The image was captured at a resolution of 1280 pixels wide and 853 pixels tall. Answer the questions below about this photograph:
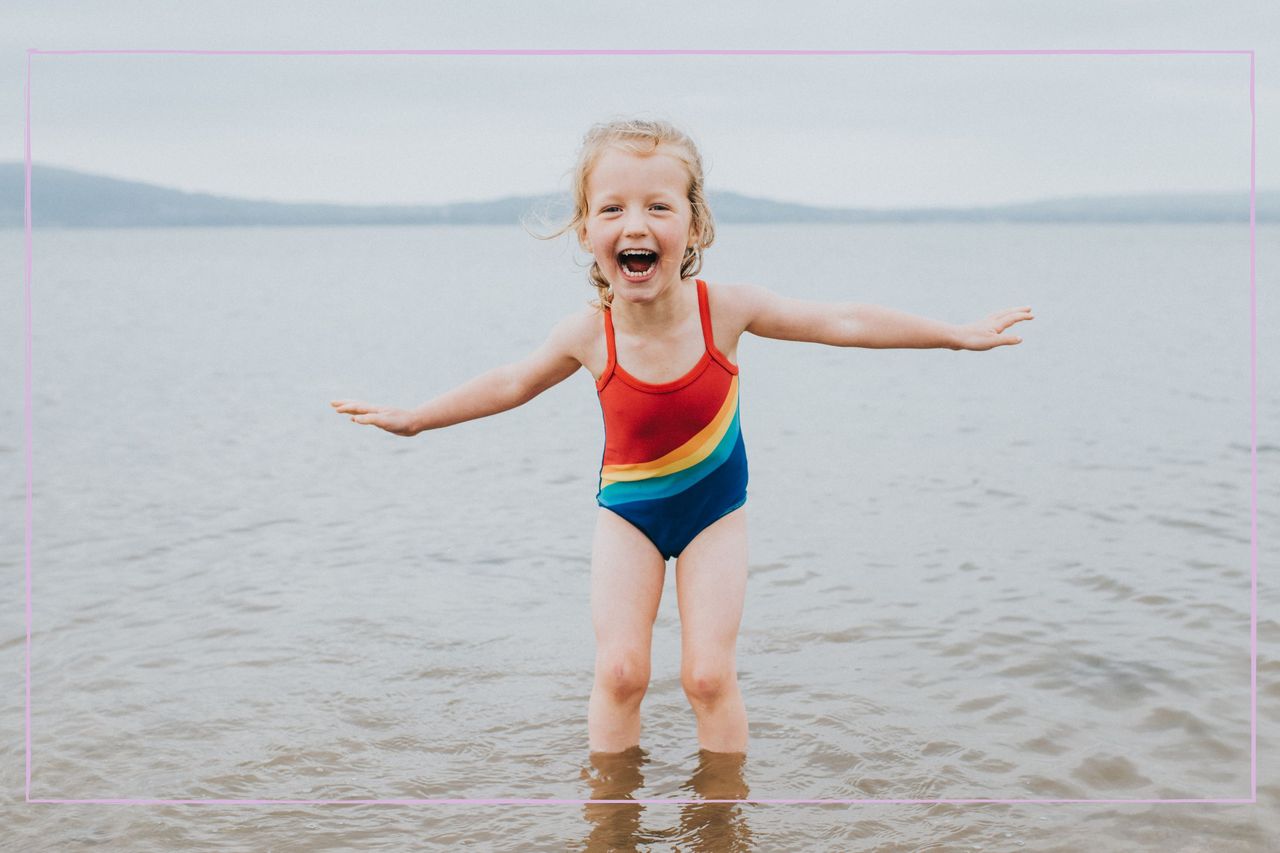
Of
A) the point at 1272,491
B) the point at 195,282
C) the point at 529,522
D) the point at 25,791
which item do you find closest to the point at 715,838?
the point at 25,791

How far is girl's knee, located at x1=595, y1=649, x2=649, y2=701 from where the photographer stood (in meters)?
4.27

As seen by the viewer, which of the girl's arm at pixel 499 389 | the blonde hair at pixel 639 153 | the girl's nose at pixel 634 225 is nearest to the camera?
the girl's nose at pixel 634 225

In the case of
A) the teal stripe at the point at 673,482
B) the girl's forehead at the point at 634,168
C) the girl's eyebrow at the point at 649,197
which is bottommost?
the teal stripe at the point at 673,482

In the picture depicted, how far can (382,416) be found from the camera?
432 cm

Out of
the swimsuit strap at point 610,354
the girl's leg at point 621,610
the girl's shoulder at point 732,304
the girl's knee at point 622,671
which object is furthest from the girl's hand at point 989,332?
the girl's knee at point 622,671

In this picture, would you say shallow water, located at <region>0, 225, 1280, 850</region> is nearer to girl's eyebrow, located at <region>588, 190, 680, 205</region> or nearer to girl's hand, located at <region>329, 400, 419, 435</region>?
girl's eyebrow, located at <region>588, 190, 680, 205</region>

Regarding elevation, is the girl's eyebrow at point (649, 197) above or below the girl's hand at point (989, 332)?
above

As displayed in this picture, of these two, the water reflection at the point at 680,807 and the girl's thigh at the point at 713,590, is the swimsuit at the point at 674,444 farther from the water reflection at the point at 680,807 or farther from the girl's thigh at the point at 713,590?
the water reflection at the point at 680,807

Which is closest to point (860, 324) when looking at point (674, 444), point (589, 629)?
point (674, 444)

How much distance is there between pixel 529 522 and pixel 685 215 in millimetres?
Result: 4873

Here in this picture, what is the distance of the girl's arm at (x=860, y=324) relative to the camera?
4.21 metres

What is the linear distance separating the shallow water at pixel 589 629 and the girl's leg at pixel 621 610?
0.36 m

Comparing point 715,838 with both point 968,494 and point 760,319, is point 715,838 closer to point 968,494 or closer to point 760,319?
point 760,319

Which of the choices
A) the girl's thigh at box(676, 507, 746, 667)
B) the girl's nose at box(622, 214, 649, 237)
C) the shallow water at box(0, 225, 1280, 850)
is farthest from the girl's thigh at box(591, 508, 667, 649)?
the girl's nose at box(622, 214, 649, 237)
